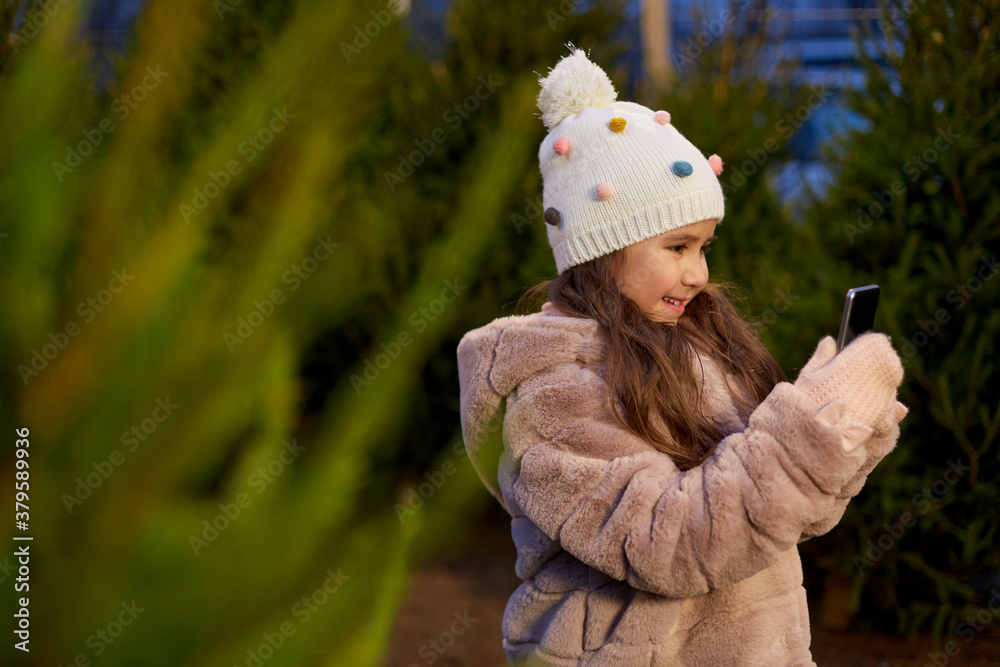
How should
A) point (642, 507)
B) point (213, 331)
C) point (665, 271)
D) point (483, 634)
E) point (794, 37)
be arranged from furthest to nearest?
point (794, 37), point (483, 634), point (665, 271), point (642, 507), point (213, 331)

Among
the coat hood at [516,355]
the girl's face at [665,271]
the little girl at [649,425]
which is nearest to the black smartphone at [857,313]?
the little girl at [649,425]

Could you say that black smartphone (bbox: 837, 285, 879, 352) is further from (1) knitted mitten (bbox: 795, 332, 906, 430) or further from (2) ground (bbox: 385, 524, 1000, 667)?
(2) ground (bbox: 385, 524, 1000, 667)

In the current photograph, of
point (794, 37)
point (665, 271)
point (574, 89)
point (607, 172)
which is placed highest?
point (574, 89)

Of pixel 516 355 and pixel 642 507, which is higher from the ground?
pixel 516 355

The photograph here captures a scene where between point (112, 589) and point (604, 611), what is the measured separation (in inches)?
70.9

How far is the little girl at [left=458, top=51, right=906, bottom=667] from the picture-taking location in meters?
1.80

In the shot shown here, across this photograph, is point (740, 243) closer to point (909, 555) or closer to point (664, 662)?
point (909, 555)

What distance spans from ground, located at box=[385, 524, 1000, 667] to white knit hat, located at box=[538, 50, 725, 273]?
5.10 feet

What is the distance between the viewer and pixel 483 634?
16.0ft

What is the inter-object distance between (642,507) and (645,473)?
78mm

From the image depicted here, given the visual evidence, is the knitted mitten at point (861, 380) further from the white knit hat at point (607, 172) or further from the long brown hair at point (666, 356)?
the white knit hat at point (607, 172)

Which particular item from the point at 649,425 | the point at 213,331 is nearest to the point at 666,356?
the point at 649,425

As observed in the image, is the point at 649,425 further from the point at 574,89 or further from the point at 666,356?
the point at 574,89

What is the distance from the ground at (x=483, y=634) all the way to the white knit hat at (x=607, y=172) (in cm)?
156
